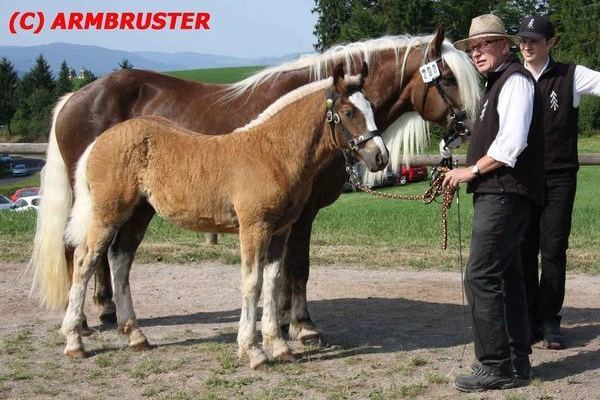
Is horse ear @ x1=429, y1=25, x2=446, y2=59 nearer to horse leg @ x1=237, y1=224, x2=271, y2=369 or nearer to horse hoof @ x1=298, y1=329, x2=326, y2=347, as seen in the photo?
horse leg @ x1=237, y1=224, x2=271, y2=369

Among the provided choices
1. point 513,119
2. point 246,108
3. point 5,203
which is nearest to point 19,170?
point 5,203

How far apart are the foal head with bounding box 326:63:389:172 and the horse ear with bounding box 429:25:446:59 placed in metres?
1.02

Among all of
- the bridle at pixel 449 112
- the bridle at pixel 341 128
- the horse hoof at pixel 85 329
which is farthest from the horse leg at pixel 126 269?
the bridle at pixel 449 112

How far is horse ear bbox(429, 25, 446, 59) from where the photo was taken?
231 inches

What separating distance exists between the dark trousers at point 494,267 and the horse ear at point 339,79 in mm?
1122

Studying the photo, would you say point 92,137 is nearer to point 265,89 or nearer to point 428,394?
point 265,89

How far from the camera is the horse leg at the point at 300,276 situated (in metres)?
5.98

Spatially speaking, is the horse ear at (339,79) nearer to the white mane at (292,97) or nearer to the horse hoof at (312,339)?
the white mane at (292,97)

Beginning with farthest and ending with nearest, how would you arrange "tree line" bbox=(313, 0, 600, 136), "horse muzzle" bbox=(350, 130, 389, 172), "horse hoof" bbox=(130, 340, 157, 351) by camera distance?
"tree line" bbox=(313, 0, 600, 136), "horse hoof" bbox=(130, 340, 157, 351), "horse muzzle" bbox=(350, 130, 389, 172)

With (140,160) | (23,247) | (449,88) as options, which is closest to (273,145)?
(140,160)

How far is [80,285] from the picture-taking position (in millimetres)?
5676

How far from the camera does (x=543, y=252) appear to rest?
18.8 ft

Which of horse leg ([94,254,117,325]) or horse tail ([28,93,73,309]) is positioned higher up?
horse tail ([28,93,73,309])

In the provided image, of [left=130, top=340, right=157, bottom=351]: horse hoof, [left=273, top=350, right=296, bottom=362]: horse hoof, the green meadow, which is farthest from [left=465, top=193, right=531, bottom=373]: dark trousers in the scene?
the green meadow
